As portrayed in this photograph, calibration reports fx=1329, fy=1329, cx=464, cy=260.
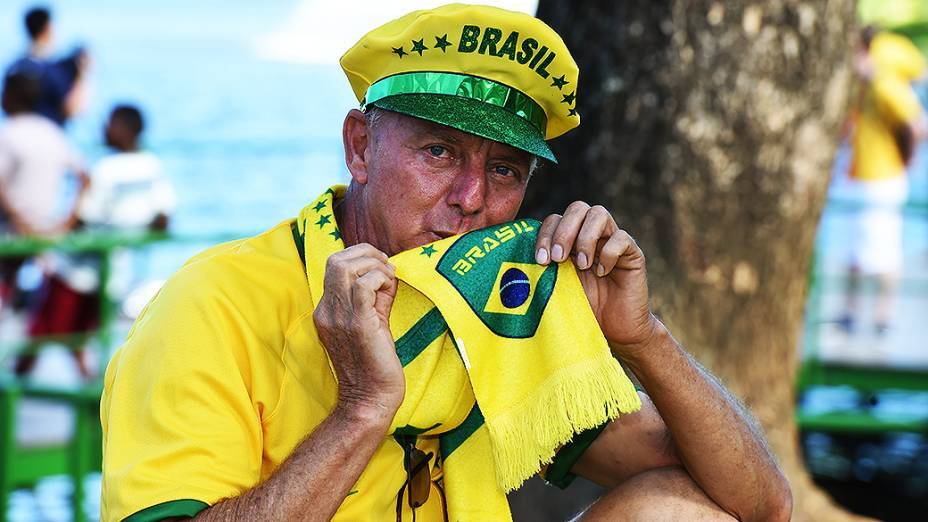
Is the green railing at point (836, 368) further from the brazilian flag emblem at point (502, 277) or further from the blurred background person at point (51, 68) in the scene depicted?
the brazilian flag emblem at point (502, 277)

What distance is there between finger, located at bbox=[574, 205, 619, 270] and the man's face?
0.20 meters

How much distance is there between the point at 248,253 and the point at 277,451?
0.39 metres

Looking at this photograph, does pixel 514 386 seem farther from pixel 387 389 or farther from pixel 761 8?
pixel 761 8

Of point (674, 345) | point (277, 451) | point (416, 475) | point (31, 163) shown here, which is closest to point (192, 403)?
point (277, 451)

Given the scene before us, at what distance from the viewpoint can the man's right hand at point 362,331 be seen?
7.42 feet

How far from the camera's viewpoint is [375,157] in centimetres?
262

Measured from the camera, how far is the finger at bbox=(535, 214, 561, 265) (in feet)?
8.26

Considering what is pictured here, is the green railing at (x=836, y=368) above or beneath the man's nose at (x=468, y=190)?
beneath

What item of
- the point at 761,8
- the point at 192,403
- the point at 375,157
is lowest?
the point at 192,403

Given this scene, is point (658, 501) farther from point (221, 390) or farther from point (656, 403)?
point (221, 390)

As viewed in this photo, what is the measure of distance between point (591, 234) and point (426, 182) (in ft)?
1.09

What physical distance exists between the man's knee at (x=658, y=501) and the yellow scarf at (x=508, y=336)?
29cm

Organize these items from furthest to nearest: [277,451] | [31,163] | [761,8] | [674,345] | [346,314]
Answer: [31,163], [761,8], [674,345], [277,451], [346,314]

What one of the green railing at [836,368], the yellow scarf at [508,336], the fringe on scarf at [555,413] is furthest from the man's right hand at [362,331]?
the green railing at [836,368]
